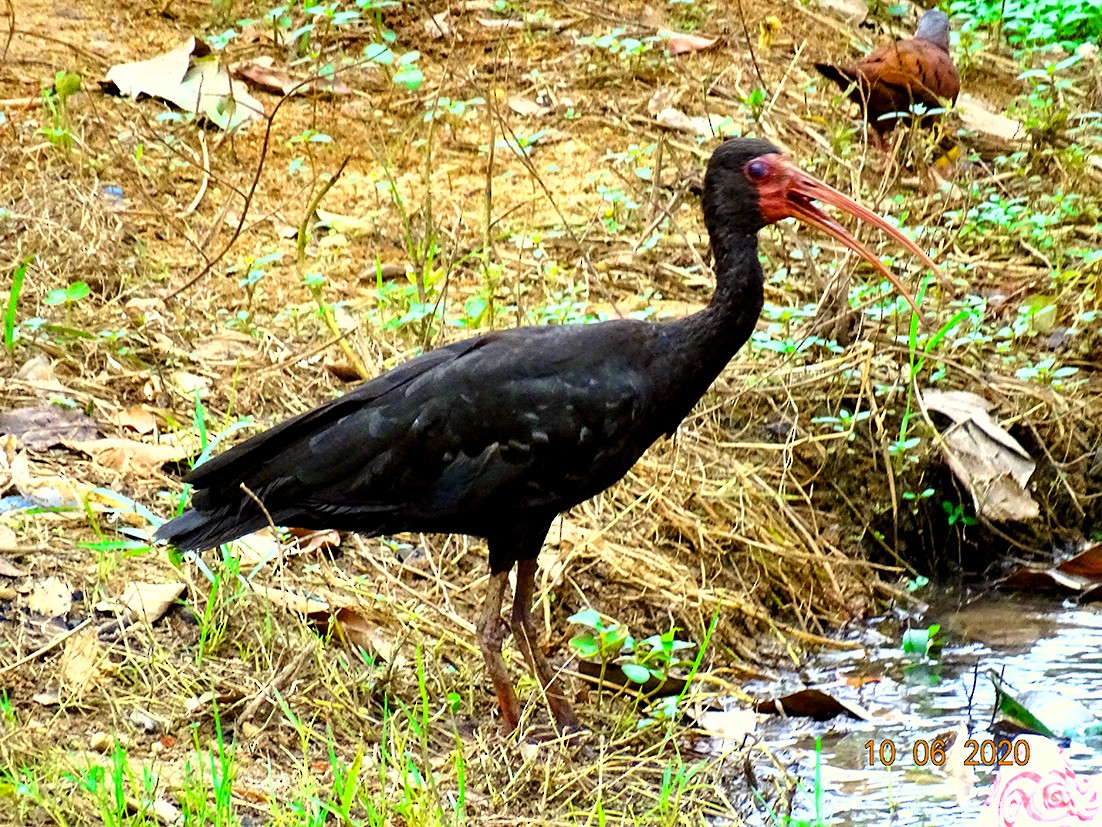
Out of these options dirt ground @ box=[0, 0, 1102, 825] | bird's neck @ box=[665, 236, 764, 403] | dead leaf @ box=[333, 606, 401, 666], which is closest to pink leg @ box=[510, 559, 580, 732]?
dirt ground @ box=[0, 0, 1102, 825]

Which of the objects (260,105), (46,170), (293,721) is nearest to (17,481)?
(293,721)

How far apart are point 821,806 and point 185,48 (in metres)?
5.17

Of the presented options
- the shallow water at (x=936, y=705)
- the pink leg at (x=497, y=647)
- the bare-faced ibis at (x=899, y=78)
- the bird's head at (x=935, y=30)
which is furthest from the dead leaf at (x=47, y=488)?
the bird's head at (x=935, y=30)

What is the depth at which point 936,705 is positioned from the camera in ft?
14.9

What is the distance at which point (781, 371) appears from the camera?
5727 mm

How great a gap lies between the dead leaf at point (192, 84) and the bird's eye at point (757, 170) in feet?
12.1

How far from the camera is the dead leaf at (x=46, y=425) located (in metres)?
5.03

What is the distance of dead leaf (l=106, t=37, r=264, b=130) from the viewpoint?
24.0 feet

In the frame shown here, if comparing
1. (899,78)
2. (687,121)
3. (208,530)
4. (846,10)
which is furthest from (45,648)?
(846,10)

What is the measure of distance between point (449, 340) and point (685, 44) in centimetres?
316

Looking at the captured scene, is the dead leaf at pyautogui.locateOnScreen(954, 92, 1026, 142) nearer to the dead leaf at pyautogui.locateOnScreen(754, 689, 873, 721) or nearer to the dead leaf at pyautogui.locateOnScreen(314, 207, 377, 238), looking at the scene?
the dead leaf at pyautogui.locateOnScreen(314, 207, 377, 238)

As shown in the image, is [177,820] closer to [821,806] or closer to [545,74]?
[821,806]

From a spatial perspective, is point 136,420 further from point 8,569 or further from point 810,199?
point 810,199

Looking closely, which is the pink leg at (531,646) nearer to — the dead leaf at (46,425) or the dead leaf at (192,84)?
the dead leaf at (46,425)
